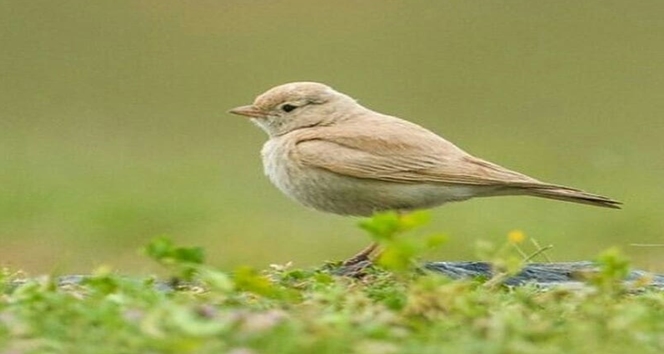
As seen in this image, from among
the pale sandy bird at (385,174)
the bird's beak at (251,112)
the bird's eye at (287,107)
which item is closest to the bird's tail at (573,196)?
the pale sandy bird at (385,174)

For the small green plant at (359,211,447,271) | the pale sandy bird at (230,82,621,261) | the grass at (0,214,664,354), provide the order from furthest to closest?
the pale sandy bird at (230,82,621,261)
the small green plant at (359,211,447,271)
the grass at (0,214,664,354)

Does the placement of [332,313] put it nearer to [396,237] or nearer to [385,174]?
[396,237]

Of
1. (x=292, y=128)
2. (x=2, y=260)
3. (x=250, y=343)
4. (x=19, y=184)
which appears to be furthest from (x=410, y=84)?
(x=250, y=343)

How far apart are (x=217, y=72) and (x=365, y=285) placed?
20.6m

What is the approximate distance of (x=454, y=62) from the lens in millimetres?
26750

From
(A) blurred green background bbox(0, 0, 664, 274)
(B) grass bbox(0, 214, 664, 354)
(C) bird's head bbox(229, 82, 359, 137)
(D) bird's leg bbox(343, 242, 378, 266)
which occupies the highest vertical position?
(A) blurred green background bbox(0, 0, 664, 274)

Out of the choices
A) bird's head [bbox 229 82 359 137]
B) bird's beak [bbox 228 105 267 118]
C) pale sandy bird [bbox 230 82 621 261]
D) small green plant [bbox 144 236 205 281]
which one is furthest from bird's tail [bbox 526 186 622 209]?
small green plant [bbox 144 236 205 281]

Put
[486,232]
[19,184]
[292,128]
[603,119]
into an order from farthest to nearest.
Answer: [603,119] < [19,184] < [486,232] < [292,128]

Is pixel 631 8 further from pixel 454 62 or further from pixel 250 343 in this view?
pixel 250 343

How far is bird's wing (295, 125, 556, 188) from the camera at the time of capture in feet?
24.0

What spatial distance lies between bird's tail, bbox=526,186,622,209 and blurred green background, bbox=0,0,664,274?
114 inches

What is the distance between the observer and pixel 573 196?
23.4 ft

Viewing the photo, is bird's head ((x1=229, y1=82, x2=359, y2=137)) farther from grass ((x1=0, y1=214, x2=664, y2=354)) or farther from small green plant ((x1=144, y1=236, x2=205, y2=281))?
small green plant ((x1=144, y1=236, x2=205, y2=281))

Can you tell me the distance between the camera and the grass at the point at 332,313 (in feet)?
14.0
